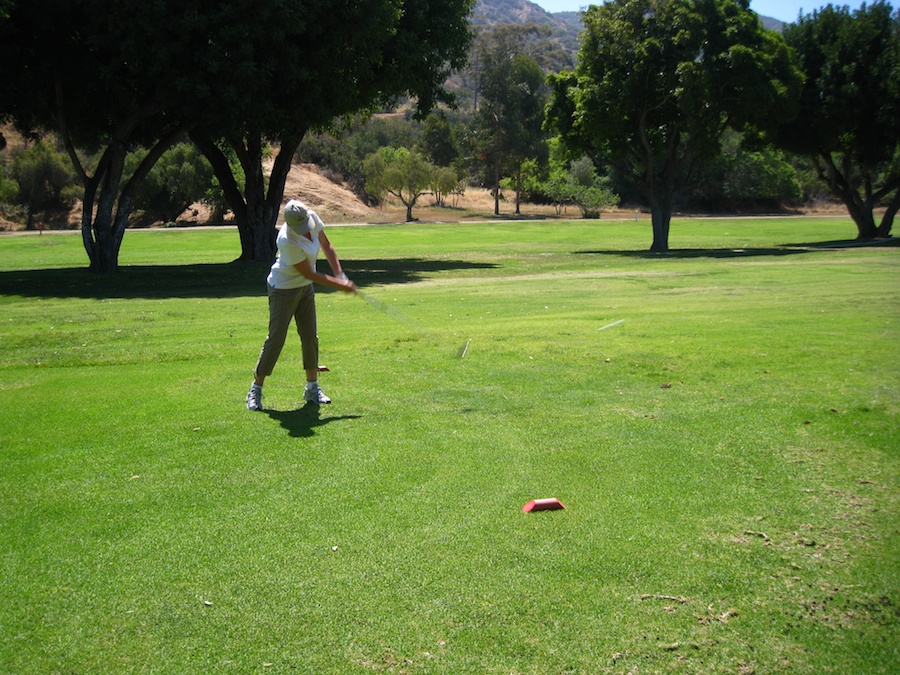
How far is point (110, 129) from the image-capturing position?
106 feet

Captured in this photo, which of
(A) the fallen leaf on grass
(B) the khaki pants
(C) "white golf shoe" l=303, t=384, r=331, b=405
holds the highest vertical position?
(B) the khaki pants

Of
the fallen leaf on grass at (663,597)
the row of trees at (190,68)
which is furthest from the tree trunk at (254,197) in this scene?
the fallen leaf on grass at (663,597)

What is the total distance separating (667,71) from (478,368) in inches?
1235

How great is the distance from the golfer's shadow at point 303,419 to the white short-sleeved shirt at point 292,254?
1290mm

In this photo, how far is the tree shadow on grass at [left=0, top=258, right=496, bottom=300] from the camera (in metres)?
23.3

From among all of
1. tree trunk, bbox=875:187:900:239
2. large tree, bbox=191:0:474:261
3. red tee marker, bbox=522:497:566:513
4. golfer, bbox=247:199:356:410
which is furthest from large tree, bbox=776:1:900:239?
red tee marker, bbox=522:497:566:513

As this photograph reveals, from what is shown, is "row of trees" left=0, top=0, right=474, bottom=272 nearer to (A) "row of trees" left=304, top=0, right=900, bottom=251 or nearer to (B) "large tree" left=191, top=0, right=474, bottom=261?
(B) "large tree" left=191, top=0, right=474, bottom=261

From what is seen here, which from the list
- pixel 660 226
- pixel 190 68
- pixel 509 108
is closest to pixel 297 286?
pixel 190 68

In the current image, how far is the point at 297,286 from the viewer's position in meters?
8.97

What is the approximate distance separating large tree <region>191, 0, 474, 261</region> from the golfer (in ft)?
56.7

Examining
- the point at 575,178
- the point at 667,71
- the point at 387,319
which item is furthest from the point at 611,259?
the point at 575,178

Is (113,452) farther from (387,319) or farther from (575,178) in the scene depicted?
(575,178)

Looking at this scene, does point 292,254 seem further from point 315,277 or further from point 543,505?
point 543,505

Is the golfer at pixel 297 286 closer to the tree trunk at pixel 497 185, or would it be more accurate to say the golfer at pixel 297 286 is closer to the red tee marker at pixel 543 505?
the red tee marker at pixel 543 505
